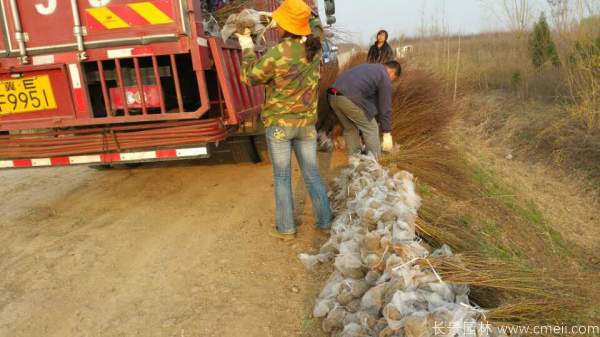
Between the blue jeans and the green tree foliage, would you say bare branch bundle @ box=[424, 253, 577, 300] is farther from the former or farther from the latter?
the green tree foliage

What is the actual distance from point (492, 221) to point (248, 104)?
2.37 m

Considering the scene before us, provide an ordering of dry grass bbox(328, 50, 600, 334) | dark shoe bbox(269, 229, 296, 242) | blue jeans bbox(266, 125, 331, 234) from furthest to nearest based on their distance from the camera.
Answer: dark shoe bbox(269, 229, 296, 242), blue jeans bbox(266, 125, 331, 234), dry grass bbox(328, 50, 600, 334)

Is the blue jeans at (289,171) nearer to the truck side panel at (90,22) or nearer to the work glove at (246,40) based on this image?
the work glove at (246,40)

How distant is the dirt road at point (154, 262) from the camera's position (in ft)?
7.72

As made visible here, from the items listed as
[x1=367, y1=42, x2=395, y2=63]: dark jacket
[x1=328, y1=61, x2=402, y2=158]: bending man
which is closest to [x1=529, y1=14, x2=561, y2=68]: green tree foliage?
[x1=367, y1=42, x2=395, y2=63]: dark jacket

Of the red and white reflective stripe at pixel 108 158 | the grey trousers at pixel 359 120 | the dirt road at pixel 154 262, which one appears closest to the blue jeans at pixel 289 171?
the dirt road at pixel 154 262

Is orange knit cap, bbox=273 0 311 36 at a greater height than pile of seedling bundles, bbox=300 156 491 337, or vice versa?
orange knit cap, bbox=273 0 311 36

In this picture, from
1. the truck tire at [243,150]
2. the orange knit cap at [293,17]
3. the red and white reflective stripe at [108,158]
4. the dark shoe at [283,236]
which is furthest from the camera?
the truck tire at [243,150]

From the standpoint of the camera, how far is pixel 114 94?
342 cm

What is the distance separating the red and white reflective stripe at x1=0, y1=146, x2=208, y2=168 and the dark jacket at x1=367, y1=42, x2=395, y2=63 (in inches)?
135

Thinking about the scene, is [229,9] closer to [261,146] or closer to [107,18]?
[107,18]

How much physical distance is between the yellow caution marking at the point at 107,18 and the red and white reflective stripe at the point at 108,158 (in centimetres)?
96

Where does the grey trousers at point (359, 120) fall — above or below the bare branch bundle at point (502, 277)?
above

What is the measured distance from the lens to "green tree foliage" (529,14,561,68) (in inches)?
362
